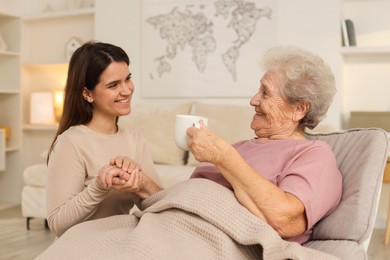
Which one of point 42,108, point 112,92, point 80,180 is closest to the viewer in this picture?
point 80,180

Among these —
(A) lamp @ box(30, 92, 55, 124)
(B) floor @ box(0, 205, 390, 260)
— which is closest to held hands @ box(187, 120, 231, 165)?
(B) floor @ box(0, 205, 390, 260)

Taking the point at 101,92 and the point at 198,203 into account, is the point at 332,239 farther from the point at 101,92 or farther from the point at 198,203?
the point at 101,92

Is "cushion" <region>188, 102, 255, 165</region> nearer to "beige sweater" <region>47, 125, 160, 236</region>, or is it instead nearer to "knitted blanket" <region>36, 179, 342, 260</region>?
"beige sweater" <region>47, 125, 160, 236</region>

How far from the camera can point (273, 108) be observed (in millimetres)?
1487

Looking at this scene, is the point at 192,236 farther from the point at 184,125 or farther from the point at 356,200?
the point at 356,200

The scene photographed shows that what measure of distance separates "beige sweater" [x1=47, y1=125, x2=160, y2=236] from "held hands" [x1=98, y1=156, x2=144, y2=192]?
0.05 metres

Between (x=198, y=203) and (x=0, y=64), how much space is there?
14.3 feet

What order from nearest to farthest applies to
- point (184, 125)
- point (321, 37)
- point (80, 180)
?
point (184, 125)
point (80, 180)
point (321, 37)

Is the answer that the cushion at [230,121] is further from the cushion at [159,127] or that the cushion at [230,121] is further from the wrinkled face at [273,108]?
the wrinkled face at [273,108]

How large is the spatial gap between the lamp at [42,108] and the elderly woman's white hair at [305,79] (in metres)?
3.84

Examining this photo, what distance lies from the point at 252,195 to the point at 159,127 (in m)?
2.59

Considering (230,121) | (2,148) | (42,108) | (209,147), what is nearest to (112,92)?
(209,147)

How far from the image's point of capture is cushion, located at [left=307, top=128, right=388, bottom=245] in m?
1.28

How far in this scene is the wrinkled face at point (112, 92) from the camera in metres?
1.63
